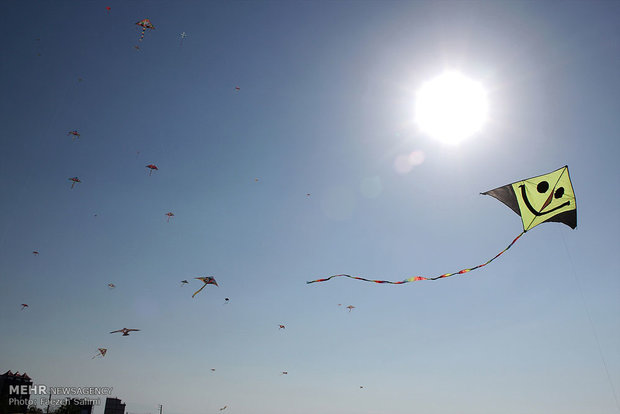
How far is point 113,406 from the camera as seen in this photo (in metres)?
64.6

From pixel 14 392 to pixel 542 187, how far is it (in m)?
81.1

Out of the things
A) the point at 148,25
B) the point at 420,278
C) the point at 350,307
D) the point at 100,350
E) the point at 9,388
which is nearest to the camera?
the point at 420,278

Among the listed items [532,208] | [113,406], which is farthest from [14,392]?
[532,208]

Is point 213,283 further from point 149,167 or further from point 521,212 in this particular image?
point 521,212

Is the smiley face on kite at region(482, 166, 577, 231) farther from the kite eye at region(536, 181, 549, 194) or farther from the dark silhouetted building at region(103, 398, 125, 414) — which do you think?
the dark silhouetted building at region(103, 398, 125, 414)

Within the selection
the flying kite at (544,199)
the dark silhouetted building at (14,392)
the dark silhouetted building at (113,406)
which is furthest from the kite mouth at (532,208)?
the dark silhouetted building at (113,406)

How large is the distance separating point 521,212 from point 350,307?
25.6 m

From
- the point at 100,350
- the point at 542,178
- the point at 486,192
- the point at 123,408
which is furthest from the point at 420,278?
the point at 123,408

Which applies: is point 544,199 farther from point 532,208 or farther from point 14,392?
point 14,392

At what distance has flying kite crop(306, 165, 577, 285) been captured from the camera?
1276 centimetres

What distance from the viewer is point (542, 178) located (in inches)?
506

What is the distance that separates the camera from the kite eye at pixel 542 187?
12.9 meters

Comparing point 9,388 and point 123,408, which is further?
point 123,408

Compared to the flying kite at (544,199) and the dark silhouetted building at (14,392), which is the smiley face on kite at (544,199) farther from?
the dark silhouetted building at (14,392)
